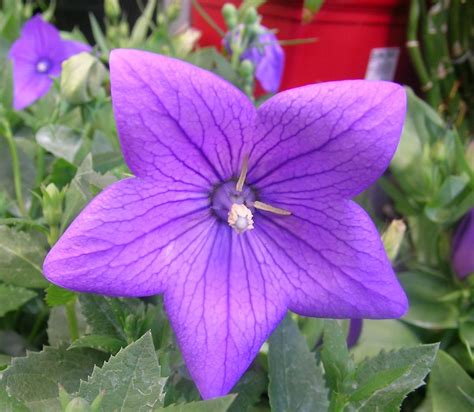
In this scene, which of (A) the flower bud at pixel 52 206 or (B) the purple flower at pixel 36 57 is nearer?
(A) the flower bud at pixel 52 206

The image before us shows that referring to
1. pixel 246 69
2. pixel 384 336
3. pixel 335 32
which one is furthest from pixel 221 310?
pixel 335 32

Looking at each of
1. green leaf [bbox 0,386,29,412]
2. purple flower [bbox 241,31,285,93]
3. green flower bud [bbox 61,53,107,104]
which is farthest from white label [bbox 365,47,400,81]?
green leaf [bbox 0,386,29,412]

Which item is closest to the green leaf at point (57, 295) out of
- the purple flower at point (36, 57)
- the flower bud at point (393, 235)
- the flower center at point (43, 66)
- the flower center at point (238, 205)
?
the flower center at point (238, 205)

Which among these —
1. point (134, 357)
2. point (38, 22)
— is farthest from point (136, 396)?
point (38, 22)

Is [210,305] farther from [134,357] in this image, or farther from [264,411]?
[264,411]

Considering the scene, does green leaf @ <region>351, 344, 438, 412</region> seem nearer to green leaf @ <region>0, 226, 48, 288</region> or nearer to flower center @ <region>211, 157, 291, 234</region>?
flower center @ <region>211, 157, 291, 234</region>

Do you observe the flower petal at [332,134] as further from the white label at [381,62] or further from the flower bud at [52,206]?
the white label at [381,62]
